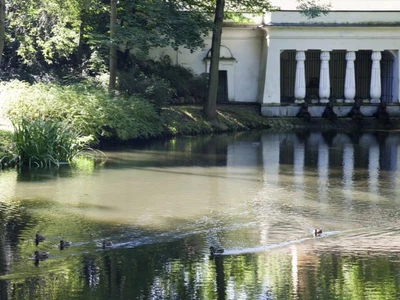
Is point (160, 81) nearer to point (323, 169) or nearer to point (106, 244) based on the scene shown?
point (323, 169)

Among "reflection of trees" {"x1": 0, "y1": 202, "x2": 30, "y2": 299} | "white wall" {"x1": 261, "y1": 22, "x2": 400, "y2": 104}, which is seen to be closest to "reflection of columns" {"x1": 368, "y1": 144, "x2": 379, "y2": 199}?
"reflection of trees" {"x1": 0, "y1": 202, "x2": 30, "y2": 299}

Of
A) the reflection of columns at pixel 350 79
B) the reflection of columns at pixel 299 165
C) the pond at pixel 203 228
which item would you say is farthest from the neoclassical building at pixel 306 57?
the pond at pixel 203 228

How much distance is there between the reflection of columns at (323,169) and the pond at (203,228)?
0.08 meters

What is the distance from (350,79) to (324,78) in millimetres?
1248

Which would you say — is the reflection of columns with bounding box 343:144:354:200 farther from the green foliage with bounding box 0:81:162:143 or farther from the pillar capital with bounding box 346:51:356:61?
the pillar capital with bounding box 346:51:356:61

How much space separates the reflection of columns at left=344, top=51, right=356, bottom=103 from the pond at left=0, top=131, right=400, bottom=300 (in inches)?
622

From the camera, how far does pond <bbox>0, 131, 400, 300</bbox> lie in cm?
1158

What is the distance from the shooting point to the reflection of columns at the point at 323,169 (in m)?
19.5

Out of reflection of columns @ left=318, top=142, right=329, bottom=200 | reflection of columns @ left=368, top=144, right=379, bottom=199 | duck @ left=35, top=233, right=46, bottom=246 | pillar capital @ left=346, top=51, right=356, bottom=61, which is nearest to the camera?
duck @ left=35, top=233, right=46, bottom=246

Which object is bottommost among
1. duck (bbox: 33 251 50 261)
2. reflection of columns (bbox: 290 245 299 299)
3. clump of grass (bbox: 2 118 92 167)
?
reflection of columns (bbox: 290 245 299 299)

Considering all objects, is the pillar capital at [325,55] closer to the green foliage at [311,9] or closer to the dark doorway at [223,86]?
the green foliage at [311,9]

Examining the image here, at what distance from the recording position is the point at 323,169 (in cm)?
2338

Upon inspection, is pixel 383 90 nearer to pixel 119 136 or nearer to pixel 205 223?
pixel 119 136

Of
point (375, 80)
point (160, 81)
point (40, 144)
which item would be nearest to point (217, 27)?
point (160, 81)
